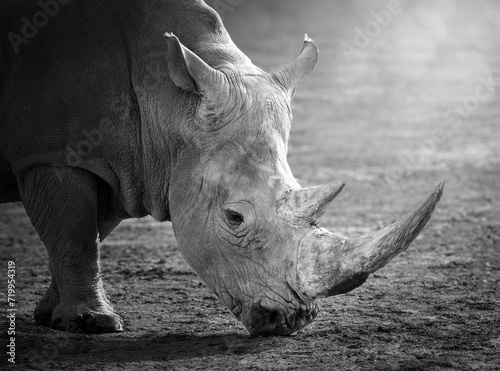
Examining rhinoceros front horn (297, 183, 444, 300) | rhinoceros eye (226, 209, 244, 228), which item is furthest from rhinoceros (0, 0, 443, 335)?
rhinoceros front horn (297, 183, 444, 300)

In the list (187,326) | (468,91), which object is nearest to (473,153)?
(468,91)

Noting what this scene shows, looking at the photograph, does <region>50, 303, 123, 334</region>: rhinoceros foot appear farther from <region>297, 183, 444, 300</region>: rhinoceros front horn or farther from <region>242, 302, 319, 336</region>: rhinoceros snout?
<region>297, 183, 444, 300</region>: rhinoceros front horn

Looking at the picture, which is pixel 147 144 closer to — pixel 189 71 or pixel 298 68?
pixel 189 71

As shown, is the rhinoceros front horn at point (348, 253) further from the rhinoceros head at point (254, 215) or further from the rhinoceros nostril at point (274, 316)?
the rhinoceros nostril at point (274, 316)

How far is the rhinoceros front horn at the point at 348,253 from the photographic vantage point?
520 centimetres

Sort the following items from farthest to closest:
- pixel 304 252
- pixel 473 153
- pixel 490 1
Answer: pixel 490 1 → pixel 473 153 → pixel 304 252

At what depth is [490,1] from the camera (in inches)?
986

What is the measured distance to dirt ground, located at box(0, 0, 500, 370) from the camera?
5.98m

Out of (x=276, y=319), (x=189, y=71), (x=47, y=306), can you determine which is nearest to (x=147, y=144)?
(x=189, y=71)

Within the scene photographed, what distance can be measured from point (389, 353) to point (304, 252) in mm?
957

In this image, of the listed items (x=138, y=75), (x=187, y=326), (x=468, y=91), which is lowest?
(x=187, y=326)

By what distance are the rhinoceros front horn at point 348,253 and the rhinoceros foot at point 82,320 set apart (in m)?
1.60

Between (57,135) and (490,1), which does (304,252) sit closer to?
→ (57,135)

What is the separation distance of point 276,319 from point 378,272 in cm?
251
